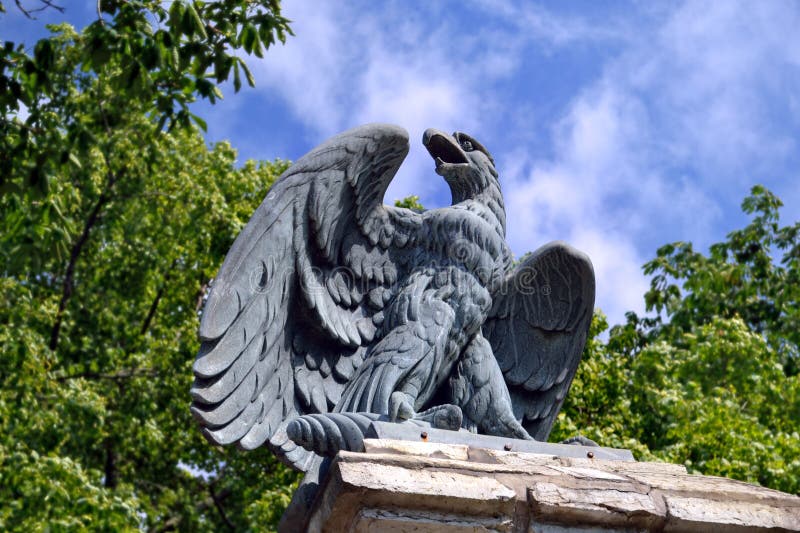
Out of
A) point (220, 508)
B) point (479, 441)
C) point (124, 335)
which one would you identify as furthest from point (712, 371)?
point (479, 441)

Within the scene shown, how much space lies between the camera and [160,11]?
5812mm

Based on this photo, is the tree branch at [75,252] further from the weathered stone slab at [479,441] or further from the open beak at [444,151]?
the weathered stone slab at [479,441]

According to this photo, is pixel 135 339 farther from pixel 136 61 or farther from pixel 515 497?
pixel 515 497

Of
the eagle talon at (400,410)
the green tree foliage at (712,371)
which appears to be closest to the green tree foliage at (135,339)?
the green tree foliage at (712,371)

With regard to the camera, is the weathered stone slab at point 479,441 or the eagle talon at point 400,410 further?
the eagle talon at point 400,410

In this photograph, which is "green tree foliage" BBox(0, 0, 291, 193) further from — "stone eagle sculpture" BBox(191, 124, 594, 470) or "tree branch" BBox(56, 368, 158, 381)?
"tree branch" BBox(56, 368, 158, 381)

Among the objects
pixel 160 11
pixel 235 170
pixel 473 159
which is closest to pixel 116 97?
pixel 235 170

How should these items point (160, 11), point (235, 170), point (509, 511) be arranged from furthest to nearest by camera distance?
1. point (235, 170)
2. point (160, 11)
3. point (509, 511)

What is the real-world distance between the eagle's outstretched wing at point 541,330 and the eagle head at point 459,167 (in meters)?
0.40

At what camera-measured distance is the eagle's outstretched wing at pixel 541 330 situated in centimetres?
454

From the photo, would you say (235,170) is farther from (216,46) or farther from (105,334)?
(216,46)

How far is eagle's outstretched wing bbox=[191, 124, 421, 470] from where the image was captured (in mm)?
3752

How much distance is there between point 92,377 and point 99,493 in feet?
10.3

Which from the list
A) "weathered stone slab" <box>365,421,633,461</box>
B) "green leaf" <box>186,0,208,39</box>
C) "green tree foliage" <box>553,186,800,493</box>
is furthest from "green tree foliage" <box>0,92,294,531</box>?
"weathered stone slab" <box>365,421,633,461</box>
